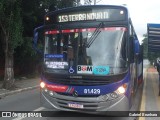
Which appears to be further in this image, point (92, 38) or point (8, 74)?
point (8, 74)

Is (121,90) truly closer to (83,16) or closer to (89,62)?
(89,62)

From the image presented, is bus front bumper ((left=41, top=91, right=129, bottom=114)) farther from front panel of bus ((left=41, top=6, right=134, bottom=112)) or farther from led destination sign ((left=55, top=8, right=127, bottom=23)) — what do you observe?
led destination sign ((left=55, top=8, right=127, bottom=23))

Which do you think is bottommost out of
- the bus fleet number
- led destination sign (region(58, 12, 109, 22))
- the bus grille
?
the bus fleet number

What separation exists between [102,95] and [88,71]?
2.30ft

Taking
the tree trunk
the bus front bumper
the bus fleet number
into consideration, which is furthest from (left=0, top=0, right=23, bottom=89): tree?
the bus fleet number

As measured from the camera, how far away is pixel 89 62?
8844 millimetres

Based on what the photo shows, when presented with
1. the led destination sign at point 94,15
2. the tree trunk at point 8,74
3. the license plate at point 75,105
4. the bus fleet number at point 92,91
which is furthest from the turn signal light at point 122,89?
the tree trunk at point 8,74

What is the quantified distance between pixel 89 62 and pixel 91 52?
0.87 feet

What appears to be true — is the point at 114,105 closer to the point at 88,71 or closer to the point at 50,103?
the point at 88,71

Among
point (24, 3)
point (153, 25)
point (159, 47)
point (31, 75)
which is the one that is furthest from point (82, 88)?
point (159, 47)

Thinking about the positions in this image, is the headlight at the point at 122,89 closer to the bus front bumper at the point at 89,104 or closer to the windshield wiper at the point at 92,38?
the bus front bumper at the point at 89,104

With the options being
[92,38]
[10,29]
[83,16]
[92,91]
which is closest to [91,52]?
[92,38]

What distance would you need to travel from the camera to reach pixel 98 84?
862cm

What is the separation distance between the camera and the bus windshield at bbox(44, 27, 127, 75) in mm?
8719
